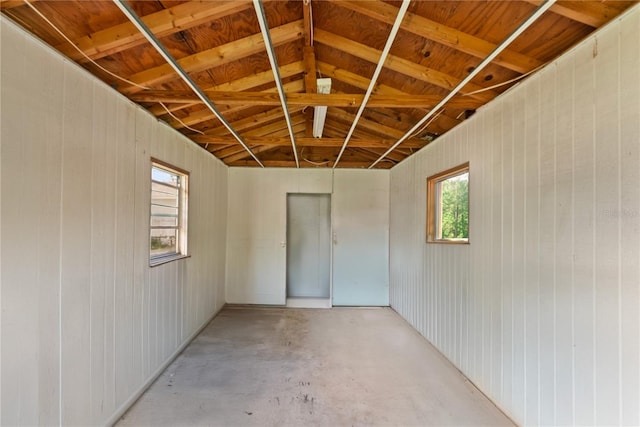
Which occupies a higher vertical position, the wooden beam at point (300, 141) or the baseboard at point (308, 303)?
the wooden beam at point (300, 141)

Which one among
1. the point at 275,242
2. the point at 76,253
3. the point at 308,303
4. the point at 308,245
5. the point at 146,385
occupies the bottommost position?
the point at 308,303

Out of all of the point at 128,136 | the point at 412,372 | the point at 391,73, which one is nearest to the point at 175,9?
the point at 128,136

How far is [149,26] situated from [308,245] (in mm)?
4604

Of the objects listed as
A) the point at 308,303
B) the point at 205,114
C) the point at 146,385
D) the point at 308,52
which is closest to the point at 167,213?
the point at 205,114

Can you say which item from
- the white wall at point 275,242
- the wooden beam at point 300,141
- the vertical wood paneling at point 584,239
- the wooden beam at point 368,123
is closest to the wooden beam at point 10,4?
the wooden beam at point 300,141

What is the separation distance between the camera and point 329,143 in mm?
3879

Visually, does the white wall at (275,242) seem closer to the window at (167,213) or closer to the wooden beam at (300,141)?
the wooden beam at (300,141)

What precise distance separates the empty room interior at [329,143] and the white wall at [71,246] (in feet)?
0.04

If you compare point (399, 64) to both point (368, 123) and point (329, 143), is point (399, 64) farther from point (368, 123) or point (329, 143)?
point (329, 143)

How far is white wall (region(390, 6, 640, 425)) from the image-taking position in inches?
55.8

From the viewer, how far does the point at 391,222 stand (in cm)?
520

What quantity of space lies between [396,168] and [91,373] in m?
4.59

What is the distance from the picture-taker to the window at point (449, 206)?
304cm

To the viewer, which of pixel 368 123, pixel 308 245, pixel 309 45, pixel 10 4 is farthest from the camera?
pixel 308 245
